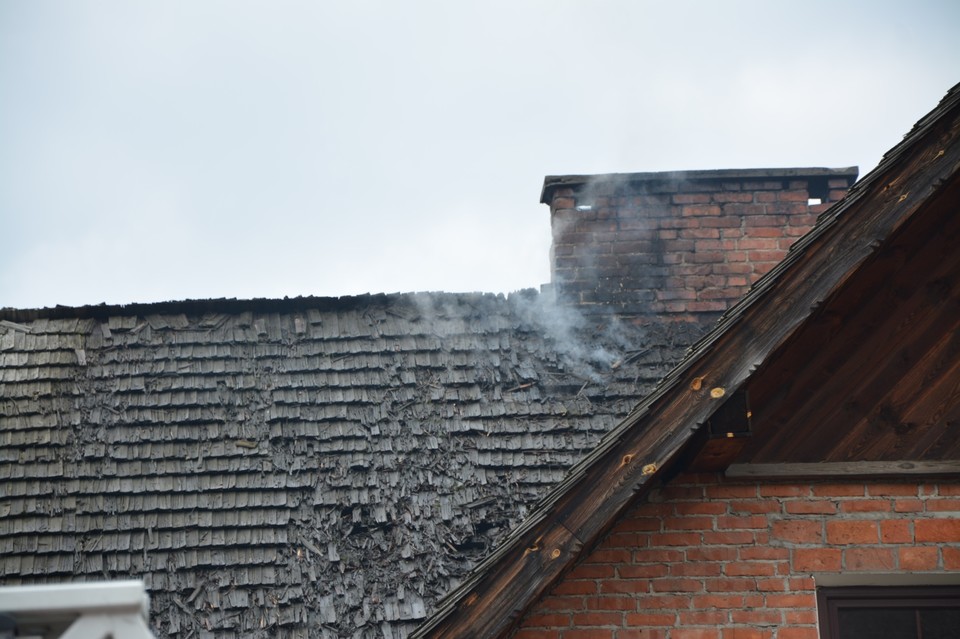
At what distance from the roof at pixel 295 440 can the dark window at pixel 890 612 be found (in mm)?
2479

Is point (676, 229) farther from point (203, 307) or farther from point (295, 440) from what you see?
point (203, 307)

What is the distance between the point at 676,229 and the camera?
29.0 ft

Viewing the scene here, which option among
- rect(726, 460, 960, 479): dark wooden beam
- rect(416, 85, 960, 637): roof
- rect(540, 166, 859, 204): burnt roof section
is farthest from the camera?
rect(540, 166, 859, 204): burnt roof section

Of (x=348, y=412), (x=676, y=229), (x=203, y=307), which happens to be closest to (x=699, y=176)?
(x=676, y=229)

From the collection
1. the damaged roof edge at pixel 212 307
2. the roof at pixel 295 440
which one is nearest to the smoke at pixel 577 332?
the roof at pixel 295 440

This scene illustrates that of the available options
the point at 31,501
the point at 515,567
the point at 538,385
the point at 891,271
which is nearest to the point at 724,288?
the point at 538,385

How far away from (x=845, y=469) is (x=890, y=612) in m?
0.68

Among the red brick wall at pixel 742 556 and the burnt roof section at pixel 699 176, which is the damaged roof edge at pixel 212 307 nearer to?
the burnt roof section at pixel 699 176

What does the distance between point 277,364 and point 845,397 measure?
15.1 ft

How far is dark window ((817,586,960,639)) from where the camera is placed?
4.50 metres

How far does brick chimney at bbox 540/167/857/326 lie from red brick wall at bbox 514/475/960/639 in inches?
155

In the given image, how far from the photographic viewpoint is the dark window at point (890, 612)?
4.50 m

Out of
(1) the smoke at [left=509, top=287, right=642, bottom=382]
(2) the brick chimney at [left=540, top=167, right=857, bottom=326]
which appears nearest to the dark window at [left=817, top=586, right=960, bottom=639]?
(1) the smoke at [left=509, top=287, right=642, bottom=382]

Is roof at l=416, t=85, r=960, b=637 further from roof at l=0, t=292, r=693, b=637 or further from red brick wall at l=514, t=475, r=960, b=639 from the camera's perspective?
roof at l=0, t=292, r=693, b=637
